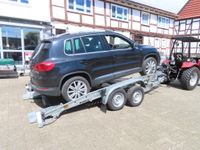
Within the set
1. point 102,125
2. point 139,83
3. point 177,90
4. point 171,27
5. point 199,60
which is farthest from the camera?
point 171,27

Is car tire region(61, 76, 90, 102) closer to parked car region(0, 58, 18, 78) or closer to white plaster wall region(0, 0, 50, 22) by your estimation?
parked car region(0, 58, 18, 78)

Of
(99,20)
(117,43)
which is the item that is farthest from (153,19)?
(117,43)

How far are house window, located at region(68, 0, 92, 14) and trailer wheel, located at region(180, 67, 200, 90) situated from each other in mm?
9378

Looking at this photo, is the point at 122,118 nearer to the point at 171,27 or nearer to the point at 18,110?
the point at 18,110

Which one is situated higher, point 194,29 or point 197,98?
point 194,29

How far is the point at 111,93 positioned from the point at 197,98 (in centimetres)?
327

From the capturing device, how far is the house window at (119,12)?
608 inches

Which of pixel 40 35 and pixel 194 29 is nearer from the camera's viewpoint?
pixel 40 35

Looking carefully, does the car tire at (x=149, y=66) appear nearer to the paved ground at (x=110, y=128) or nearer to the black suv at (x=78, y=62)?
the black suv at (x=78, y=62)

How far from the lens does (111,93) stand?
462 centimetres

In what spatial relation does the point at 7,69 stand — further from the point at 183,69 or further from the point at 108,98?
the point at 183,69

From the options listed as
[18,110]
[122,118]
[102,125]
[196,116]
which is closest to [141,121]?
[122,118]

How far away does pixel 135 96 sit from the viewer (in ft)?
16.8

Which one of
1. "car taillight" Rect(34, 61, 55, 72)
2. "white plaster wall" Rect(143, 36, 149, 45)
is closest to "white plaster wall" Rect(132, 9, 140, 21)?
"white plaster wall" Rect(143, 36, 149, 45)
